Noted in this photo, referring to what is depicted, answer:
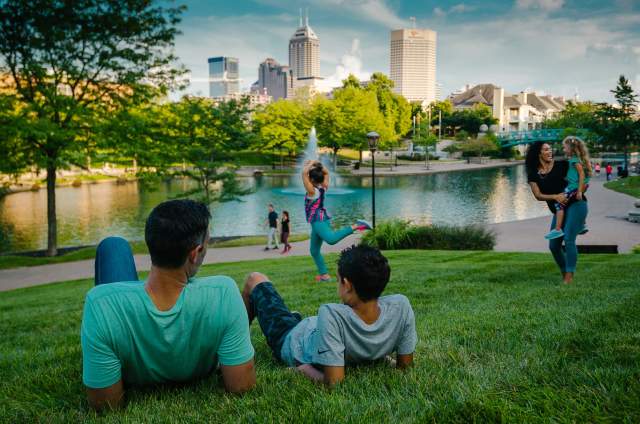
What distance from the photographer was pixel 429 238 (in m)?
16.2

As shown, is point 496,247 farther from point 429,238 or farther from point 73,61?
point 73,61

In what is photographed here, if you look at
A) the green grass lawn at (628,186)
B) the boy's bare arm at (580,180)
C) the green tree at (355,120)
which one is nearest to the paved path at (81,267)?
the boy's bare arm at (580,180)

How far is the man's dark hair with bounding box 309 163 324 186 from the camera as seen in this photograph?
26.1 feet

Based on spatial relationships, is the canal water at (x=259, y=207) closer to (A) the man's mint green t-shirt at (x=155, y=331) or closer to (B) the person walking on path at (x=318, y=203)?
(B) the person walking on path at (x=318, y=203)

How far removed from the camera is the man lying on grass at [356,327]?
2.75 m

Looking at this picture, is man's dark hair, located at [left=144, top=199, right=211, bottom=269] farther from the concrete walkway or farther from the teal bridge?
the teal bridge

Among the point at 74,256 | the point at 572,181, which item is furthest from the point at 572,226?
the point at 74,256

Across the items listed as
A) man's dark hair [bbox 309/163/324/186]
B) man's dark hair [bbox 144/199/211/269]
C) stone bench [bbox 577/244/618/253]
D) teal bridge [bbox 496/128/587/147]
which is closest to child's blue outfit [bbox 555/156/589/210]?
man's dark hair [bbox 309/163/324/186]

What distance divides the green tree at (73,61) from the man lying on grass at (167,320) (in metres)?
15.4

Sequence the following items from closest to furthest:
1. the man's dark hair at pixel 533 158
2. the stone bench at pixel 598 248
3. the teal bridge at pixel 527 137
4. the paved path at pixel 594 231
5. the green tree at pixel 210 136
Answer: the man's dark hair at pixel 533 158 < the stone bench at pixel 598 248 < the paved path at pixel 594 231 < the green tree at pixel 210 136 < the teal bridge at pixel 527 137

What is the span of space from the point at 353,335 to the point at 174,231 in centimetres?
119

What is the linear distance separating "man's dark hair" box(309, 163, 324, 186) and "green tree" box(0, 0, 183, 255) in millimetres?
11385

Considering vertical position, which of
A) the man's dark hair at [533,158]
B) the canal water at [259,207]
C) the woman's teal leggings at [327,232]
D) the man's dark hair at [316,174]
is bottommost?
the canal water at [259,207]

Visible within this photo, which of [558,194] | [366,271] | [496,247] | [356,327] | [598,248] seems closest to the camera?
[366,271]
